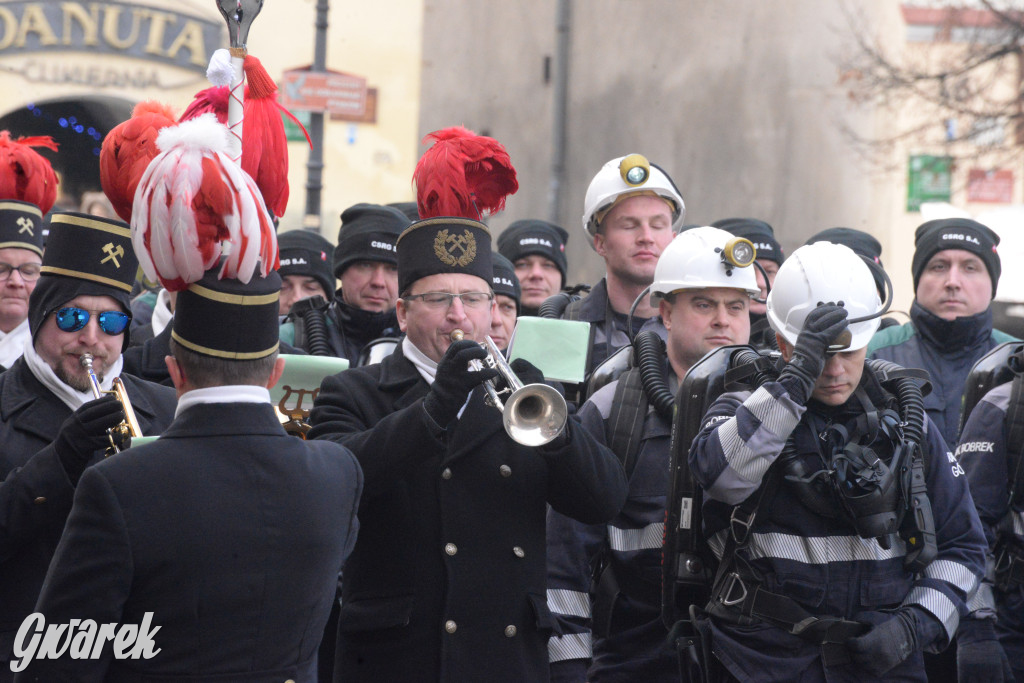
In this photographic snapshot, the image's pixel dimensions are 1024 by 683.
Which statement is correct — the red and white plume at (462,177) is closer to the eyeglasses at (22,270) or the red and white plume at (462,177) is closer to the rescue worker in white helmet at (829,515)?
the rescue worker in white helmet at (829,515)

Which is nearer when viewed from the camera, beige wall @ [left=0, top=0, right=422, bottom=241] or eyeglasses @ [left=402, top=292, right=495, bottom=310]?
eyeglasses @ [left=402, top=292, right=495, bottom=310]

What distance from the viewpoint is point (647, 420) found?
4.88 metres

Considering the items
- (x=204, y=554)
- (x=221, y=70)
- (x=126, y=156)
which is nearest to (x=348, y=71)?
(x=126, y=156)

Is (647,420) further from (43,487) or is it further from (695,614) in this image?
(43,487)

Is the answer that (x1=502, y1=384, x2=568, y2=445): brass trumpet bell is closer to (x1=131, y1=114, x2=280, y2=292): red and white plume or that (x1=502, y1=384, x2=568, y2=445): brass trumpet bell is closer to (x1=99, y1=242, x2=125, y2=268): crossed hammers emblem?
(x1=131, y1=114, x2=280, y2=292): red and white plume

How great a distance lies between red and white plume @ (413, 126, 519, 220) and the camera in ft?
14.1

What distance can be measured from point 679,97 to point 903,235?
1498 cm

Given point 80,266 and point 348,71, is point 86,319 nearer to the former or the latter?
point 80,266

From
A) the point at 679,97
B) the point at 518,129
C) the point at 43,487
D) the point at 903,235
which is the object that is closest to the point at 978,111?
the point at 679,97

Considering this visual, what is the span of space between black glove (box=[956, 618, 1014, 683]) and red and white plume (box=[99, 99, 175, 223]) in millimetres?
3369

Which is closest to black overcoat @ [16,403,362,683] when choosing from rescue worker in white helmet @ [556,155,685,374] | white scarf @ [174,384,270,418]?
white scarf @ [174,384,270,418]

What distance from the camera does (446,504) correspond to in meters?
3.91

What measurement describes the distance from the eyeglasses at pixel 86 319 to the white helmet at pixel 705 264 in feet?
6.78

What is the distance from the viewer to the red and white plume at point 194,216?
3.04 metres
